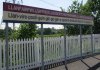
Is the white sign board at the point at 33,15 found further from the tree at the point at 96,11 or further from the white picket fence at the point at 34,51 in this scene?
the tree at the point at 96,11

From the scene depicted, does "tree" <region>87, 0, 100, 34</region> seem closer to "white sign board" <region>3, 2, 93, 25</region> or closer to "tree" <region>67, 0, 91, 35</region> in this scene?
"tree" <region>67, 0, 91, 35</region>

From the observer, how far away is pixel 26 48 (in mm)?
11047

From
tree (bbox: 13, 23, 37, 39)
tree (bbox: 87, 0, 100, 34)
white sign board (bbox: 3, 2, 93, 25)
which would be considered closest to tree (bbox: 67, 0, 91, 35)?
tree (bbox: 87, 0, 100, 34)

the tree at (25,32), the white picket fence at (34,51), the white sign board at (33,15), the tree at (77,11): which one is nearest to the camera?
the white sign board at (33,15)

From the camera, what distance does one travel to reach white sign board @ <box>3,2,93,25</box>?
842 centimetres

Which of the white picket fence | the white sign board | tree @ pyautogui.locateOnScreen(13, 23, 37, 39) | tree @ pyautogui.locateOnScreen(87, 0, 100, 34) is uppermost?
tree @ pyautogui.locateOnScreen(87, 0, 100, 34)

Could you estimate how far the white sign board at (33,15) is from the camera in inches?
332

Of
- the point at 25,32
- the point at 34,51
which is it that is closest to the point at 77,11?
the point at 25,32

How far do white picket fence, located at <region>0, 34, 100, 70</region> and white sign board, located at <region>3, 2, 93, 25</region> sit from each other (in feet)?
4.14

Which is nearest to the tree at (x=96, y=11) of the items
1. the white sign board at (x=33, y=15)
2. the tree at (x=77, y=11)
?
the tree at (x=77, y=11)

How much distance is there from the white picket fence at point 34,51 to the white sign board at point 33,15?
1.26 meters

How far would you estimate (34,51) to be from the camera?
11492 mm

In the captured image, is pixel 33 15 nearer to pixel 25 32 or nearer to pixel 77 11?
pixel 25 32

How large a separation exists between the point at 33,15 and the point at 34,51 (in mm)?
2364
